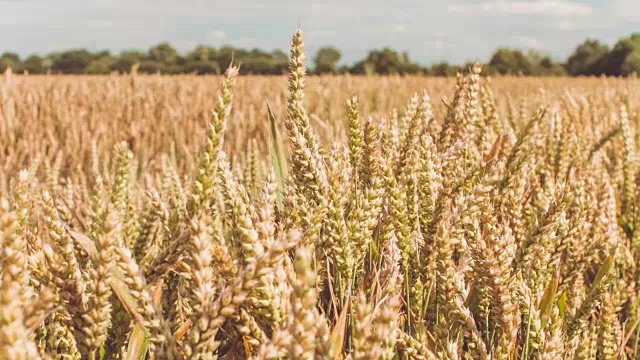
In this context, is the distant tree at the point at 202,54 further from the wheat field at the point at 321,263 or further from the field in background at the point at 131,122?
the wheat field at the point at 321,263

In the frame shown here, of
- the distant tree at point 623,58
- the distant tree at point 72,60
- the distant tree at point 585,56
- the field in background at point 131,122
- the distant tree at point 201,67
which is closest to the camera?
the field in background at point 131,122

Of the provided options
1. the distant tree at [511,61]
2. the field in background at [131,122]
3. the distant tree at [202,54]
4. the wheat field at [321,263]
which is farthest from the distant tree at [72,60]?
the wheat field at [321,263]

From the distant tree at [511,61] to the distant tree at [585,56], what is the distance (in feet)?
15.9

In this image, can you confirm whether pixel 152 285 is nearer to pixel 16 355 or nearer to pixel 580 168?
pixel 16 355

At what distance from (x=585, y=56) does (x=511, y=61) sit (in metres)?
9.36

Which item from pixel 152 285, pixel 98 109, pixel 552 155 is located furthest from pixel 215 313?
pixel 98 109

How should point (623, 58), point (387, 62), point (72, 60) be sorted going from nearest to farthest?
point (387, 62) < point (623, 58) < point (72, 60)

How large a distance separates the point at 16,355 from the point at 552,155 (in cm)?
174

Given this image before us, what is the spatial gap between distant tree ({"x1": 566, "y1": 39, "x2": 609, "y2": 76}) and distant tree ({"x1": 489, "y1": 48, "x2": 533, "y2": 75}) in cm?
486

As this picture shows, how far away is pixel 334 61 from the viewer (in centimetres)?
3353

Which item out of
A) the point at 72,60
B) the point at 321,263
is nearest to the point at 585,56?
the point at 72,60

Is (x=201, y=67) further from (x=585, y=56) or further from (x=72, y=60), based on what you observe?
(x=585, y=56)

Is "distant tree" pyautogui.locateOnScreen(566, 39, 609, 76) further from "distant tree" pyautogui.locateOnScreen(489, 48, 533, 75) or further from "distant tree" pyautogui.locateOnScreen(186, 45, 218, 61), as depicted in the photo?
"distant tree" pyautogui.locateOnScreen(186, 45, 218, 61)

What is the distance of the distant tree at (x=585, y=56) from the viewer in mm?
39250
